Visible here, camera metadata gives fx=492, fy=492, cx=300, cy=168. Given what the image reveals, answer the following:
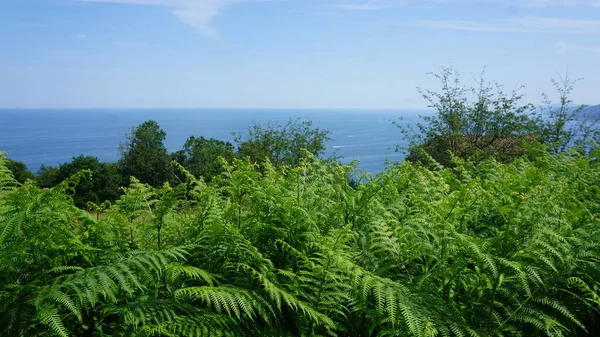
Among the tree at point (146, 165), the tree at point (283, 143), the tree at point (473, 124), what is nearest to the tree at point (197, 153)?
the tree at point (146, 165)

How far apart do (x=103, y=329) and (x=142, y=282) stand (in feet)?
0.96

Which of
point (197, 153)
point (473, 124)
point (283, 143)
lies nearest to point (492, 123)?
point (473, 124)

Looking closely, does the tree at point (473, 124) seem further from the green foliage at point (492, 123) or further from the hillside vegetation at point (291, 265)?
the hillside vegetation at point (291, 265)

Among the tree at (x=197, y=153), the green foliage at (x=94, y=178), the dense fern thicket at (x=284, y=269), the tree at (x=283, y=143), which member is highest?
the dense fern thicket at (x=284, y=269)

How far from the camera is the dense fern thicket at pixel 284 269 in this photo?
6.99 ft

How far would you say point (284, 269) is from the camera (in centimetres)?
257

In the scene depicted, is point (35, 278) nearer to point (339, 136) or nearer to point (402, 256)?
point (402, 256)

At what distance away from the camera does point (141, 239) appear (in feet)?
8.97

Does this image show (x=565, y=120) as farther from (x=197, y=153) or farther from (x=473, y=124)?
(x=197, y=153)

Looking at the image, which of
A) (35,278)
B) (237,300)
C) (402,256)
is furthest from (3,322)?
(402,256)

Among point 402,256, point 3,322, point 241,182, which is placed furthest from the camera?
point 241,182

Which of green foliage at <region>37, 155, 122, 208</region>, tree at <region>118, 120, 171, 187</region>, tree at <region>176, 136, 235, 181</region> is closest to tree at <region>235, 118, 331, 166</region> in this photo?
tree at <region>176, 136, 235, 181</region>

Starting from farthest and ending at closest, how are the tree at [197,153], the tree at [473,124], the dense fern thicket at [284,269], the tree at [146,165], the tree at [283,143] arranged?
the tree at [146,165] < the tree at [197,153] < the tree at [283,143] < the tree at [473,124] < the dense fern thicket at [284,269]

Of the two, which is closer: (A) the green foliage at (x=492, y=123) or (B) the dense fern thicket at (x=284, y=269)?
(B) the dense fern thicket at (x=284, y=269)
